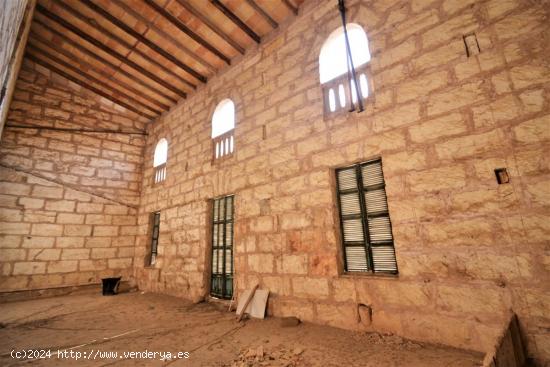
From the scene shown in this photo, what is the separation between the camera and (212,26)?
15.5ft

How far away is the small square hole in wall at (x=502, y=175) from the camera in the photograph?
230 centimetres

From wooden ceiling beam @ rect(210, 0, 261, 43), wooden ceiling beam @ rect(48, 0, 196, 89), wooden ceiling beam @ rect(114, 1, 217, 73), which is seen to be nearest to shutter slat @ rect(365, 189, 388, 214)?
wooden ceiling beam @ rect(210, 0, 261, 43)

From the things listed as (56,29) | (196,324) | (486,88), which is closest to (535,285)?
(486,88)

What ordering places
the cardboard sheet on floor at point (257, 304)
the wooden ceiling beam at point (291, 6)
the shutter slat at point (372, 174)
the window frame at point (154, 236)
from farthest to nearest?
the window frame at point (154, 236)
the wooden ceiling beam at point (291, 6)
the cardboard sheet on floor at point (257, 304)
the shutter slat at point (372, 174)

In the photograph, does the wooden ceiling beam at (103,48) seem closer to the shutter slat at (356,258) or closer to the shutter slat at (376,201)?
the shutter slat at (376,201)

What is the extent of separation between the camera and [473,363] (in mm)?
2035

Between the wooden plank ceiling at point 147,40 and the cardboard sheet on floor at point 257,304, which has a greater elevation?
the wooden plank ceiling at point 147,40

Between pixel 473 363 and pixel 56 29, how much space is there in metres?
8.32

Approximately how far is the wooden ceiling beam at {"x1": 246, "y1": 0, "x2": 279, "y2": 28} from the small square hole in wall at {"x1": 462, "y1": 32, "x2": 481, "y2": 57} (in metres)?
2.94

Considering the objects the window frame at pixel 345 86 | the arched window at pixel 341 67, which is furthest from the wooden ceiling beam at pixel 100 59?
the window frame at pixel 345 86

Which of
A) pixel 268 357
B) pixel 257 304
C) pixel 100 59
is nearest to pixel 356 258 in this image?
pixel 268 357

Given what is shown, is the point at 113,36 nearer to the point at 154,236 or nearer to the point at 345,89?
the point at 154,236

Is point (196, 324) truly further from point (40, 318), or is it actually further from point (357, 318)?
point (40, 318)

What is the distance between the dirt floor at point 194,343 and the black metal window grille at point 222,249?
0.47 meters
